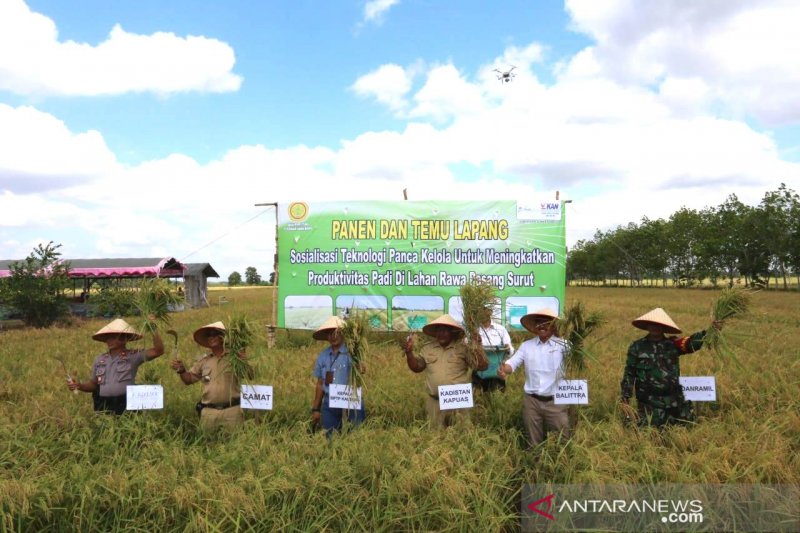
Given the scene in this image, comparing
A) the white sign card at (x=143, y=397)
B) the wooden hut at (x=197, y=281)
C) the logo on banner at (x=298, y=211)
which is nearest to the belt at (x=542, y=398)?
the white sign card at (x=143, y=397)

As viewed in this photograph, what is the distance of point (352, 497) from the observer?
3.18m

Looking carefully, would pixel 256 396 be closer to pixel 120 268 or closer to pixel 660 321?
pixel 660 321

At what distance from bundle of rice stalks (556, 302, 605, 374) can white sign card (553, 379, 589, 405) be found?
0.17m

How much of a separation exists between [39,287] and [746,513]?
2283 centimetres

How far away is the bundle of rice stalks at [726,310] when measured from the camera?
4363 millimetres

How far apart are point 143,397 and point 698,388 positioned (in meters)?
5.39

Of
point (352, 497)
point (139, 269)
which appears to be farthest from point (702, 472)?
point (139, 269)

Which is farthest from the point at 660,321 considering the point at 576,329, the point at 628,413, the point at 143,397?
the point at 143,397

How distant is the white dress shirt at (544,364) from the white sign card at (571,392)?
9 cm

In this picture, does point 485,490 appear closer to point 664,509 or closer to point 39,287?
point 664,509

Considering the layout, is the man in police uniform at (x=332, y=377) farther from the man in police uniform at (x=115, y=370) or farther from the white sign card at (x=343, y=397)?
the man in police uniform at (x=115, y=370)

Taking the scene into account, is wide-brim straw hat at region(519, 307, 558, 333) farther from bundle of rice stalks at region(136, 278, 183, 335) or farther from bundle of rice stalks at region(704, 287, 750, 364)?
bundle of rice stalks at region(136, 278, 183, 335)

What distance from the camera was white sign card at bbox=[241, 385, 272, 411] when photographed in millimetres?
4521

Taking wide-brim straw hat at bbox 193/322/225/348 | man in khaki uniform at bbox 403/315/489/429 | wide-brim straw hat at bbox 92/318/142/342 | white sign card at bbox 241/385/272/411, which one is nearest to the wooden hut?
wide-brim straw hat at bbox 92/318/142/342
